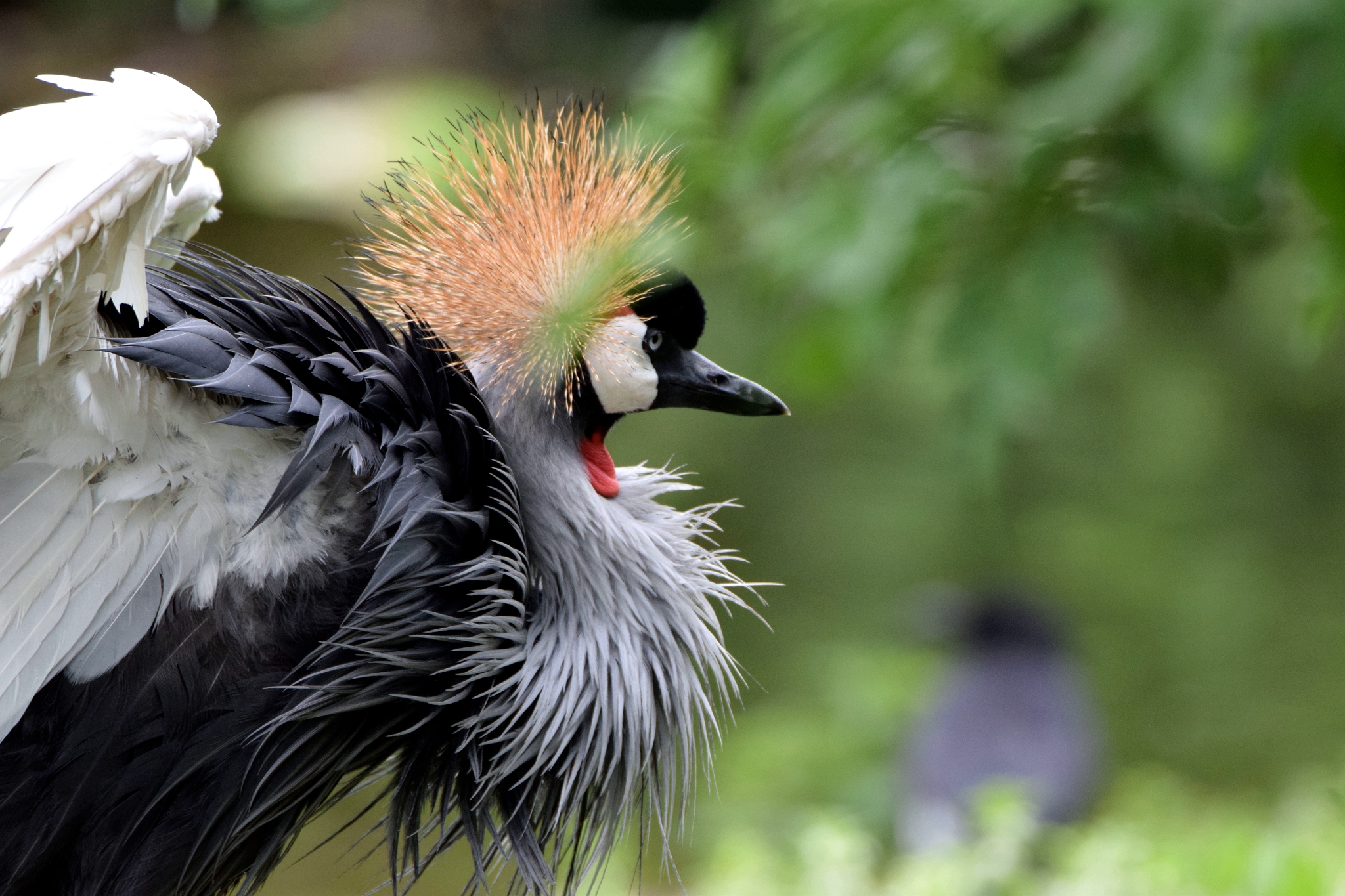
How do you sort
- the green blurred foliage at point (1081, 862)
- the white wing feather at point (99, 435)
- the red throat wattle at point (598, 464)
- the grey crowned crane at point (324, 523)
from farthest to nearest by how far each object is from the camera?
the green blurred foliage at point (1081, 862) → the red throat wattle at point (598, 464) → the grey crowned crane at point (324, 523) → the white wing feather at point (99, 435)

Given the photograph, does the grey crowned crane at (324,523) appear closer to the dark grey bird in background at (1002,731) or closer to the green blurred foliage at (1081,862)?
the green blurred foliage at (1081,862)

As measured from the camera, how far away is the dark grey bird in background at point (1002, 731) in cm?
341

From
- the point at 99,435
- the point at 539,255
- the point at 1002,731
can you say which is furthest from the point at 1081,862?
the point at 1002,731

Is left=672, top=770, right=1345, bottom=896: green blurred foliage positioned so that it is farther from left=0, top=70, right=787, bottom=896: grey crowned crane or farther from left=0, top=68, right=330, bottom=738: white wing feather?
left=0, top=68, right=330, bottom=738: white wing feather

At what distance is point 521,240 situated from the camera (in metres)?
1.18

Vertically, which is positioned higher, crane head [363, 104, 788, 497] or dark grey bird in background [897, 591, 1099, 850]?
crane head [363, 104, 788, 497]

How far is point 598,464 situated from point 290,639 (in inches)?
13.5

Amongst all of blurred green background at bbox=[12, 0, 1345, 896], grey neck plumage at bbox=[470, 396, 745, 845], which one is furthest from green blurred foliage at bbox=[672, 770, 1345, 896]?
grey neck plumage at bbox=[470, 396, 745, 845]

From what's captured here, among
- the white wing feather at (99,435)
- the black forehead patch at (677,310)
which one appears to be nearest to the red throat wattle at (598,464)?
the black forehead patch at (677,310)

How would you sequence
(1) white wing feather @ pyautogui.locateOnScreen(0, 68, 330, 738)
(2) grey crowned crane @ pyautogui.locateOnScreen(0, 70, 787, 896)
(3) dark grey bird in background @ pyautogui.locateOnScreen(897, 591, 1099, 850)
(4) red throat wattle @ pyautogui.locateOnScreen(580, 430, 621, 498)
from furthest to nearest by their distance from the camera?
1. (3) dark grey bird in background @ pyautogui.locateOnScreen(897, 591, 1099, 850)
2. (4) red throat wattle @ pyautogui.locateOnScreen(580, 430, 621, 498)
3. (2) grey crowned crane @ pyautogui.locateOnScreen(0, 70, 787, 896)
4. (1) white wing feather @ pyautogui.locateOnScreen(0, 68, 330, 738)

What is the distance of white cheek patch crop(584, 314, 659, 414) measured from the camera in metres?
1.22

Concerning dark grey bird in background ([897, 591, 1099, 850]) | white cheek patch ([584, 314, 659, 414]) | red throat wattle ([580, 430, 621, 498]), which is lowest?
dark grey bird in background ([897, 591, 1099, 850])

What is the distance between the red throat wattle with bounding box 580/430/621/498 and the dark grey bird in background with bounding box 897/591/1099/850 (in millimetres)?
1883

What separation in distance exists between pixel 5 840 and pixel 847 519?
389 cm
